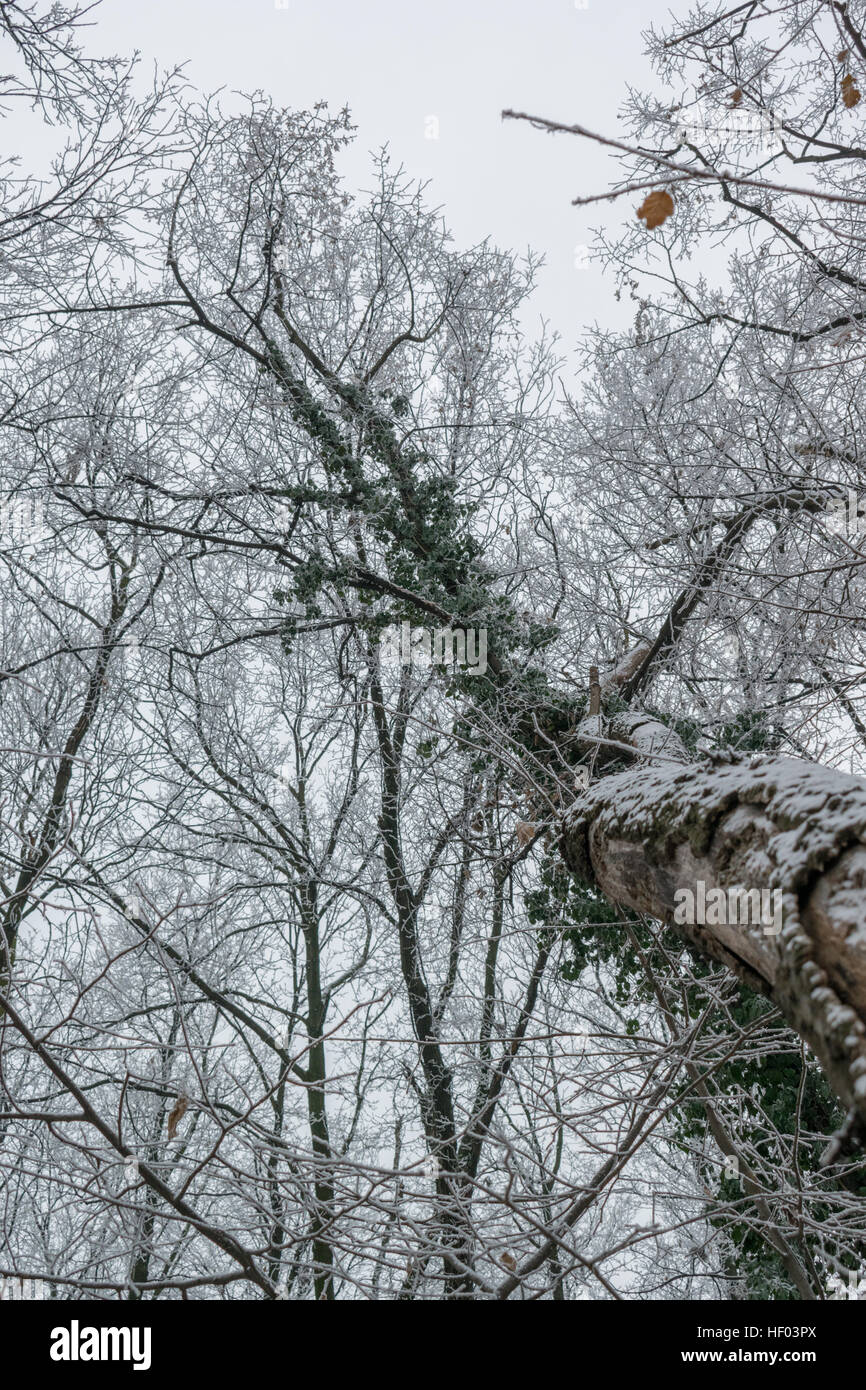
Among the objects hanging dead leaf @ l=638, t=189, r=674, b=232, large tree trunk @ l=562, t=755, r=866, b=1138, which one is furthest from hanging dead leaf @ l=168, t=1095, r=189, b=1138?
hanging dead leaf @ l=638, t=189, r=674, b=232

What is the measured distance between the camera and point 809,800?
146 cm

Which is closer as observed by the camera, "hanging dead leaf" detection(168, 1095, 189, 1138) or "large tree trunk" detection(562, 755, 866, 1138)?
"large tree trunk" detection(562, 755, 866, 1138)

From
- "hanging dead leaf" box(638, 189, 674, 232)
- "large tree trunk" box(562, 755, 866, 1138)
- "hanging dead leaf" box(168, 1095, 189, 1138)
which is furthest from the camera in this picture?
"hanging dead leaf" box(168, 1095, 189, 1138)

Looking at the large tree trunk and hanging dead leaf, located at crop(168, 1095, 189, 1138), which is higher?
the large tree trunk

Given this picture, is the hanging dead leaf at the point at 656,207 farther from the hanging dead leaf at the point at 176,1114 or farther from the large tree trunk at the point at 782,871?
the hanging dead leaf at the point at 176,1114

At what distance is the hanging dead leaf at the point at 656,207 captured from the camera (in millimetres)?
1725

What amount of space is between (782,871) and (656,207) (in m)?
1.29

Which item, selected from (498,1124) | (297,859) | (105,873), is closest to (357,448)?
(297,859)

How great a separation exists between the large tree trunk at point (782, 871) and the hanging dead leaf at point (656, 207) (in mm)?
1086

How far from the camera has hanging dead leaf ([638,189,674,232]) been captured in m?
1.72

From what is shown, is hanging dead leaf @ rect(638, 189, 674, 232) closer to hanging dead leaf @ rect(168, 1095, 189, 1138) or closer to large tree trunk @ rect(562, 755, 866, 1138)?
large tree trunk @ rect(562, 755, 866, 1138)

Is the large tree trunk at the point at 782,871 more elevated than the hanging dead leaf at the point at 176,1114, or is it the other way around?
the large tree trunk at the point at 782,871

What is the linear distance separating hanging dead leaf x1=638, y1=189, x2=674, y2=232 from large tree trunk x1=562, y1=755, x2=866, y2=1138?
109cm

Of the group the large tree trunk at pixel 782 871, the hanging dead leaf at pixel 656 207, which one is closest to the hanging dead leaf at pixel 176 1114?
the large tree trunk at pixel 782 871
